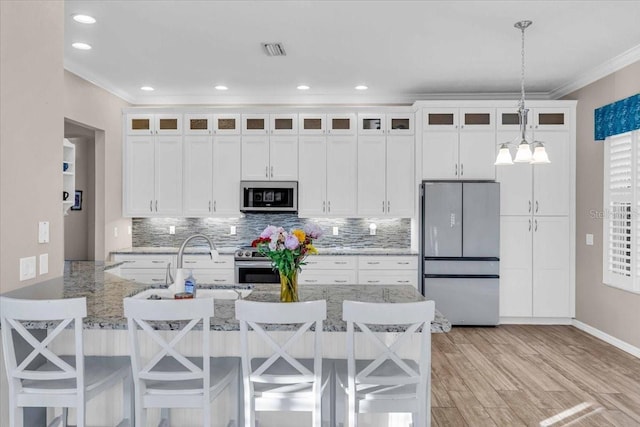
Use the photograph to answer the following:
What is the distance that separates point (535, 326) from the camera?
18.2 feet

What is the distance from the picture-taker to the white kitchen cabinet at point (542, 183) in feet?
18.0

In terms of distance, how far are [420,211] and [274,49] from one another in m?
2.57

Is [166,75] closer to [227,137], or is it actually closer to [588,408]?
[227,137]

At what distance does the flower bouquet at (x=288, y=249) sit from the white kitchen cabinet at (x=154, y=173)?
3755 millimetres

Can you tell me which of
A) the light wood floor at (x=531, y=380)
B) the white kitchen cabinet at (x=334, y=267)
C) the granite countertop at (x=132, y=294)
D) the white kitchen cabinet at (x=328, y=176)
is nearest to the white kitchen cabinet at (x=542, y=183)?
the light wood floor at (x=531, y=380)

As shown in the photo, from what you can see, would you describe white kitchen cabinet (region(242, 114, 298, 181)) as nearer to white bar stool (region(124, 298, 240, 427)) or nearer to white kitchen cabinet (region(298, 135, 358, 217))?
white kitchen cabinet (region(298, 135, 358, 217))

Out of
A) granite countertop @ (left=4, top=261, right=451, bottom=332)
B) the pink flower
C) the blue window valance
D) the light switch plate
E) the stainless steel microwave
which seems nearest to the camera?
granite countertop @ (left=4, top=261, right=451, bottom=332)

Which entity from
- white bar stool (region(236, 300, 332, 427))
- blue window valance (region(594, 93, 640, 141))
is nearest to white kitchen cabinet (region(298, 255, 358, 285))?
blue window valance (region(594, 93, 640, 141))

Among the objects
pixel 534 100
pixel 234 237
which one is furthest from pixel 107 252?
pixel 534 100

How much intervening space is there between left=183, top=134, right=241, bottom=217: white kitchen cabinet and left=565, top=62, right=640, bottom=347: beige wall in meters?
4.16

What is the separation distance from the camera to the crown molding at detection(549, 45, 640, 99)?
14.3 feet

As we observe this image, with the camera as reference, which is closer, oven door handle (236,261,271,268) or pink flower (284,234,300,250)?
pink flower (284,234,300,250)

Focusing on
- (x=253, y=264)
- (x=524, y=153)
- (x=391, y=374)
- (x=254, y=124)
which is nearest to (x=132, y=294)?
(x=391, y=374)

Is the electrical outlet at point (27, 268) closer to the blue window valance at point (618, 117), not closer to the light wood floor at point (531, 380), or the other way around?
the light wood floor at point (531, 380)
